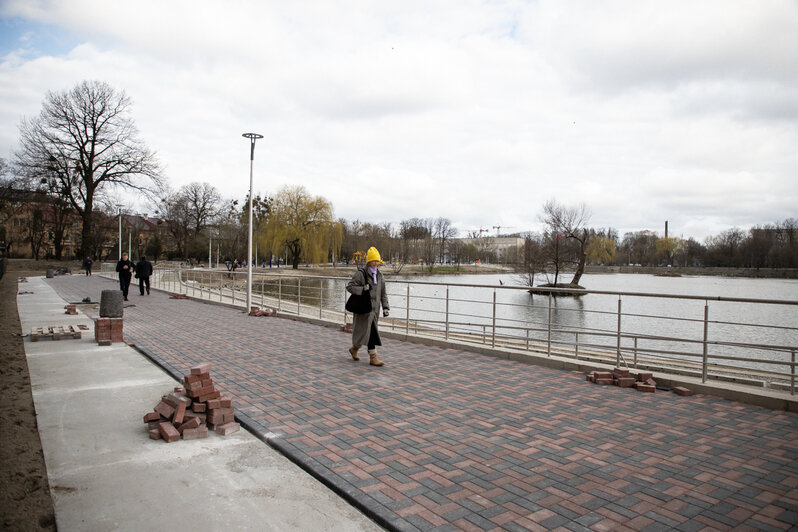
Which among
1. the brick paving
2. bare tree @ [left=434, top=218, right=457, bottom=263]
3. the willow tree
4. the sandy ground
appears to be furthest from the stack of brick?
bare tree @ [left=434, top=218, right=457, bottom=263]

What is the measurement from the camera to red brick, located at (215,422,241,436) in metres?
4.60

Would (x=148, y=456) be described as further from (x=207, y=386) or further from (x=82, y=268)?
(x=82, y=268)

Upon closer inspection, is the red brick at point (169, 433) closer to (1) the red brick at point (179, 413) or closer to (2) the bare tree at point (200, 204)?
(1) the red brick at point (179, 413)

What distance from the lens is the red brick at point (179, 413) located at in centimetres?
456

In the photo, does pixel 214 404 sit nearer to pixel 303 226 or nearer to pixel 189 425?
pixel 189 425

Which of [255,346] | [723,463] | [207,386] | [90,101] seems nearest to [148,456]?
[207,386]

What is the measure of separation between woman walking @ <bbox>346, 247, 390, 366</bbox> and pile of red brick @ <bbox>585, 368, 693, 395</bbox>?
3150 mm

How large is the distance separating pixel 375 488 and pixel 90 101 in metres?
55.6

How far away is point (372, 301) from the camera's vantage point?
7.94 meters

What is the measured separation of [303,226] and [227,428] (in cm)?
5959

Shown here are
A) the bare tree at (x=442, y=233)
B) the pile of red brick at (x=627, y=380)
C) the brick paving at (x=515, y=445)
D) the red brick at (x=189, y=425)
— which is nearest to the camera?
the brick paving at (x=515, y=445)

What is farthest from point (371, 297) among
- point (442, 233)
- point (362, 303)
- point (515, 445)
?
point (442, 233)

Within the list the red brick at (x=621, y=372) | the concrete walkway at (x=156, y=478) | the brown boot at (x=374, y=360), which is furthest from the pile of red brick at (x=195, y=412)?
the red brick at (x=621, y=372)

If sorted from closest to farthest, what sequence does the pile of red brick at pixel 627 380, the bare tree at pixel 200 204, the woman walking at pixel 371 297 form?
the pile of red brick at pixel 627 380 → the woman walking at pixel 371 297 → the bare tree at pixel 200 204
